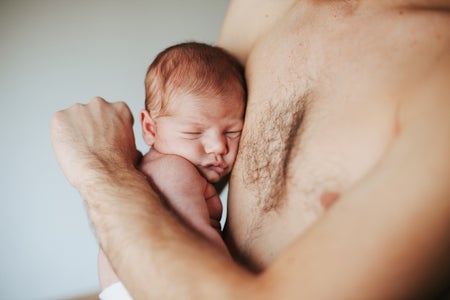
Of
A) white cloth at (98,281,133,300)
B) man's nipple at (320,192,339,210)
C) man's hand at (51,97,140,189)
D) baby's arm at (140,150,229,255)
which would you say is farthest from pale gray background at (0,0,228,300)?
man's nipple at (320,192,339,210)

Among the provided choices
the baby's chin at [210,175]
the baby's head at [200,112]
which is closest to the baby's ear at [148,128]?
the baby's head at [200,112]

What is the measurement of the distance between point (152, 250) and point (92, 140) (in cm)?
43

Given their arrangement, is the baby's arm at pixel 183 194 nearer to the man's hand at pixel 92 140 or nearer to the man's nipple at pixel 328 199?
the man's hand at pixel 92 140

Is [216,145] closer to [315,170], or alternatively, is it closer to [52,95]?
[315,170]

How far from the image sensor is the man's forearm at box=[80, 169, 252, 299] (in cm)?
61

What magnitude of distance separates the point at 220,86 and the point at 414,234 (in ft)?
2.10

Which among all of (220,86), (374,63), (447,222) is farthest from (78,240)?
(447,222)

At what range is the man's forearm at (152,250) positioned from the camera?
609 millimetres

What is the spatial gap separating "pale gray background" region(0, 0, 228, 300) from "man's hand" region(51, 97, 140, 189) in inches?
49.9

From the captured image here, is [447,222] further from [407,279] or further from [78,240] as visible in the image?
[78,240]

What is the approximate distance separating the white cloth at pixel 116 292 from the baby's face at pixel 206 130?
1.08ft

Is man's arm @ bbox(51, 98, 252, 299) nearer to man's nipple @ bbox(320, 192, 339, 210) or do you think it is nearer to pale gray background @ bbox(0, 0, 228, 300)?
man's nipple @ bbox(320, 192, 339, 210)

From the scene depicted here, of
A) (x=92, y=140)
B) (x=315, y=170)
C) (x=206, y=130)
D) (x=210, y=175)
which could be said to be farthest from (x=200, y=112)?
(x=315, y=170)

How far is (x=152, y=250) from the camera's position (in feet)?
2.19
